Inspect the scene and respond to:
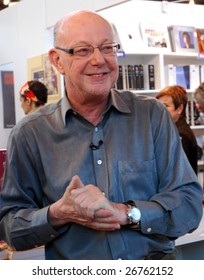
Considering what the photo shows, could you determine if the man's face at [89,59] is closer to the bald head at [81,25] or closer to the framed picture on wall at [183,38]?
the bald head at [81,25]

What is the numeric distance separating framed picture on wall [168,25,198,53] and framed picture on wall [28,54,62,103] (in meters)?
1.28

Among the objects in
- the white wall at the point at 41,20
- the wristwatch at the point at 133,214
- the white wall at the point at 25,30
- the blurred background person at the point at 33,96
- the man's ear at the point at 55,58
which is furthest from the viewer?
the white wall at the point at 41,20

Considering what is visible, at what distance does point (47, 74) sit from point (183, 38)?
1.42 metres

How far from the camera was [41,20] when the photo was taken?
14.1 ft

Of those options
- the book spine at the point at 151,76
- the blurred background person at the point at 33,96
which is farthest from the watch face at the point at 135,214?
the book spine at the point at 151,76

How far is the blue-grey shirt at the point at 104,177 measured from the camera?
45.3 inches

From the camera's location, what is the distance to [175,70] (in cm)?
453

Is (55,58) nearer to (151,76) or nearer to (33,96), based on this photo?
(33,96)

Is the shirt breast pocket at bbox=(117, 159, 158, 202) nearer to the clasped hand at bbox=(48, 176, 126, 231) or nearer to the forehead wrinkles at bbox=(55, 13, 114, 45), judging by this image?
the clasped hand at bbox=(48, 176, 126, 231)

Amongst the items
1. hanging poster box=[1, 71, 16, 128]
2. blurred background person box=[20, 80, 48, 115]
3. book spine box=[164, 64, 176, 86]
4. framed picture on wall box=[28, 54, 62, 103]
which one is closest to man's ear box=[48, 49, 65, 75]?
blurred background person box=[20, 80, 48, 115]

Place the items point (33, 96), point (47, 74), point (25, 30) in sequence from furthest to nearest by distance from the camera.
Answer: point (25, 30), point (47, 74), point (33, 96)

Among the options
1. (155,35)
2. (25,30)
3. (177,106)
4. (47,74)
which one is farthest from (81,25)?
(25,30)

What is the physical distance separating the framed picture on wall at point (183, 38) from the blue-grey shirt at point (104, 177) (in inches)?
137
